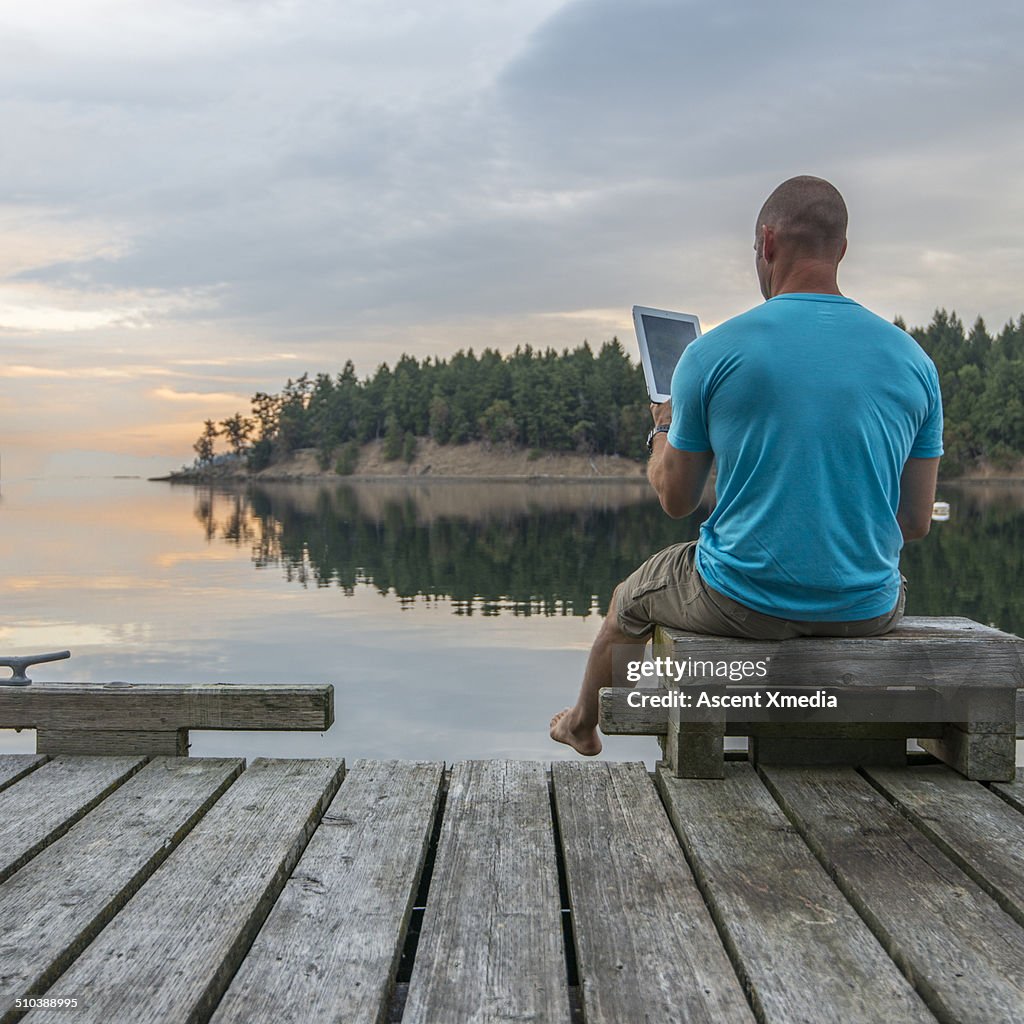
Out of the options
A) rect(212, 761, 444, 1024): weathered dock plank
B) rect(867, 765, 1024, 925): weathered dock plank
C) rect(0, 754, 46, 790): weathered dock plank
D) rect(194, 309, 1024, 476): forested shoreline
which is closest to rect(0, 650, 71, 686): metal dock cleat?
rect(0, 754, 46, 790): weathered dock plank

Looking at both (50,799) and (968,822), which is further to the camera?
(50,799)

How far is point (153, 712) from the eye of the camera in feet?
11.6

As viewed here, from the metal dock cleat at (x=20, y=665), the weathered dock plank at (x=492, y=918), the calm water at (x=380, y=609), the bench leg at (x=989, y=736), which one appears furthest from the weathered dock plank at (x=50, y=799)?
the calm water at (x=380, y=609)

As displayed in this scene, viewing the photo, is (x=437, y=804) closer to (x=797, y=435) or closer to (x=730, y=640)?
(x=730, y=640)

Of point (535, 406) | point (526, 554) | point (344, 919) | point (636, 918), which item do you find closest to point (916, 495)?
point (636, 918)

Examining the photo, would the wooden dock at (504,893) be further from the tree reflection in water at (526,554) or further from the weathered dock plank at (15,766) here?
the tree reflection in water at (526,554)

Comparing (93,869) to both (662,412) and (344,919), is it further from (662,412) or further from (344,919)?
(662,412)

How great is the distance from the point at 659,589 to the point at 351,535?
30.7m

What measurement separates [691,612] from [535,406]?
10125 centimetres

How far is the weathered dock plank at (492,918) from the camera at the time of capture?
1956 mm

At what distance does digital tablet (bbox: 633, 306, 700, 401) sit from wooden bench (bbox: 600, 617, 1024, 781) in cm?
83

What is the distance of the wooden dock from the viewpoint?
197 centimetres

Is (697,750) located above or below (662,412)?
below

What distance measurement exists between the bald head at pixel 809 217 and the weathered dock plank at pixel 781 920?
163cm
